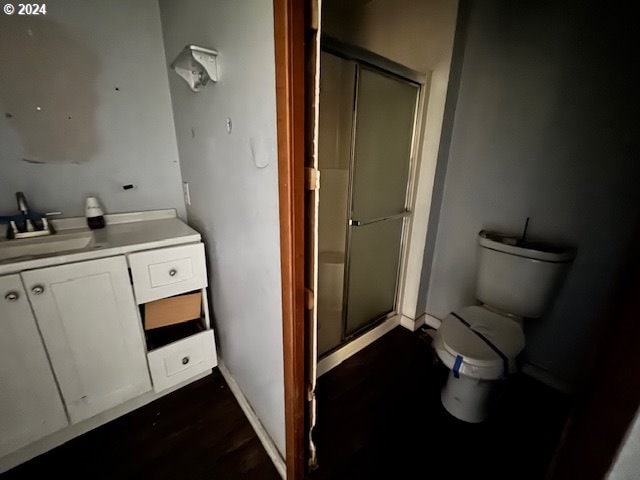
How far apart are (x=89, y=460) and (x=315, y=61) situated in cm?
173

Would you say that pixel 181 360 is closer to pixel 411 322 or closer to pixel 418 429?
pixel 418 429

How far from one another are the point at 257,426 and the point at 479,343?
3.56ft

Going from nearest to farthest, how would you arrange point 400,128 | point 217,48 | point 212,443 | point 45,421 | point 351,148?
point 217,48
point 45,421
point 212,443
point 351,148
point 400,128

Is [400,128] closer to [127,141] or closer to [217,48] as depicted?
[217,48]

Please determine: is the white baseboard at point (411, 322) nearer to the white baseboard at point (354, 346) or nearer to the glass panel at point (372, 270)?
the white baseboard at point (354, 346)

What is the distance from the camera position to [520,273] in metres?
1.31

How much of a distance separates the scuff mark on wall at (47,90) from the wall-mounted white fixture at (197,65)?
62 cm

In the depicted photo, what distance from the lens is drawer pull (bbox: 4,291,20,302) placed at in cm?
89

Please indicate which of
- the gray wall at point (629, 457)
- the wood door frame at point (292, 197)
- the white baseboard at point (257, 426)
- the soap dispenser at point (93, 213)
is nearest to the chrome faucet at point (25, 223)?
the soap dispenser at point (93, 213)

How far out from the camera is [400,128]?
1.56 meters

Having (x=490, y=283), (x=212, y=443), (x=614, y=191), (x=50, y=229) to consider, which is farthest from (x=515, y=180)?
(x=50, y=229)

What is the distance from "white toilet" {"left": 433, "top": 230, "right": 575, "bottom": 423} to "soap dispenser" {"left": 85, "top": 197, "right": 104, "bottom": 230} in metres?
1.81

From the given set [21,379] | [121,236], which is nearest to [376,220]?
[121,236]

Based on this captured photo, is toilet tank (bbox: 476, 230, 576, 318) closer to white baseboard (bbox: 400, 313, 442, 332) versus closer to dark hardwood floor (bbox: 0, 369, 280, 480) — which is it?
white baseboard (bbox: 400, 313, 442, 332)
